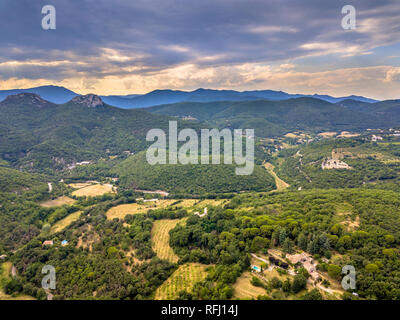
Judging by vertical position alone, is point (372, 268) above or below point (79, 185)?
above

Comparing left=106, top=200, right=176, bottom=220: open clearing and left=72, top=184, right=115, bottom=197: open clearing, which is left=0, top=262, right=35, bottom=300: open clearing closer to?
left=106, top=200, right=176, bottom=220: open clearing

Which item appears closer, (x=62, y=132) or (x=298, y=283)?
(x=298, y=283)

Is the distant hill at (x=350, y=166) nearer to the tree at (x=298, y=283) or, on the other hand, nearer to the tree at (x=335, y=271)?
the tree at (x=335, y=271)

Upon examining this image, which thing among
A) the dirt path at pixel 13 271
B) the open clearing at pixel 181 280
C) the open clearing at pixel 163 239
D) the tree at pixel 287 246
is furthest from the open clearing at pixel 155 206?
the tree at pixel 287 246

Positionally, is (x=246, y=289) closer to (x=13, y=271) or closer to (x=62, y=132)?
(x=13, y=271)

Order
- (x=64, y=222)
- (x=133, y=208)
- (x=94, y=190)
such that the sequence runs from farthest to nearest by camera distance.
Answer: (x=94, y=190) < (x=133, y=208) < (x=64, y=222)

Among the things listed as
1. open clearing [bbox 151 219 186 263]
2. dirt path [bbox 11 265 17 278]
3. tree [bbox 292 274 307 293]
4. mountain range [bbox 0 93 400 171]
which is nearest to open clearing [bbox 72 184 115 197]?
mountain range [bbox 0 93 400 171]

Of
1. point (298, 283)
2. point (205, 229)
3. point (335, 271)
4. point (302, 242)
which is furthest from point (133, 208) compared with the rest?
point (335, 271)
